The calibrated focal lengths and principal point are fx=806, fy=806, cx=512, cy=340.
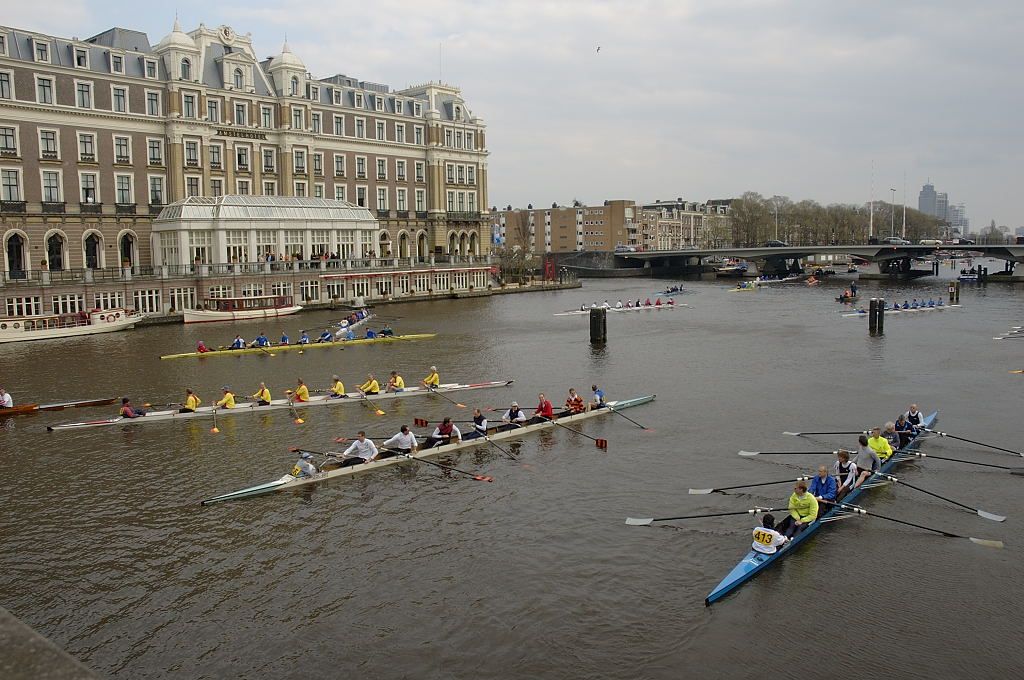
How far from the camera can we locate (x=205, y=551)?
1903 centimetres

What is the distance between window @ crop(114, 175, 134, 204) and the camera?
73375 mm

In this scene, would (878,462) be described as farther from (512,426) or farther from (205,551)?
(205,551)

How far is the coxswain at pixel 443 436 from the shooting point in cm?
2672

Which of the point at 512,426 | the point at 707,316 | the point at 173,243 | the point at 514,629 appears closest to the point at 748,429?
the point at 512,426

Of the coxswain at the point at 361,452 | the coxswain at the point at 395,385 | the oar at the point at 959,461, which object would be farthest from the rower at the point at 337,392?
the oar at the point at 959,461

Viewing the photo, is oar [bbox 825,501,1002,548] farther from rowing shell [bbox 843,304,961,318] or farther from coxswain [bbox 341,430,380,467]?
rowing shell [bbox 843,304,961,318]

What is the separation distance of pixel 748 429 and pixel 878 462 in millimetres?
7011

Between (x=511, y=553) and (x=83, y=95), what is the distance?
68.8 m

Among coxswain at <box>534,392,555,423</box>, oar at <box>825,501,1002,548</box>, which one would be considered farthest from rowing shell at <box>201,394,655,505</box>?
oar at <box>825,501,1002,548</box>

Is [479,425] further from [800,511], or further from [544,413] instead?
[800,511]

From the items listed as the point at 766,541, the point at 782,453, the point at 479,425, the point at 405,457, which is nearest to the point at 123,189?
the point at 479,425

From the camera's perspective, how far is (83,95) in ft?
231

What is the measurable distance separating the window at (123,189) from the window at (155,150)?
291 cm

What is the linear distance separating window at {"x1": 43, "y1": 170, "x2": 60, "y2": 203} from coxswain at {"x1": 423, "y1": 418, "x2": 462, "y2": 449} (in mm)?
57950
